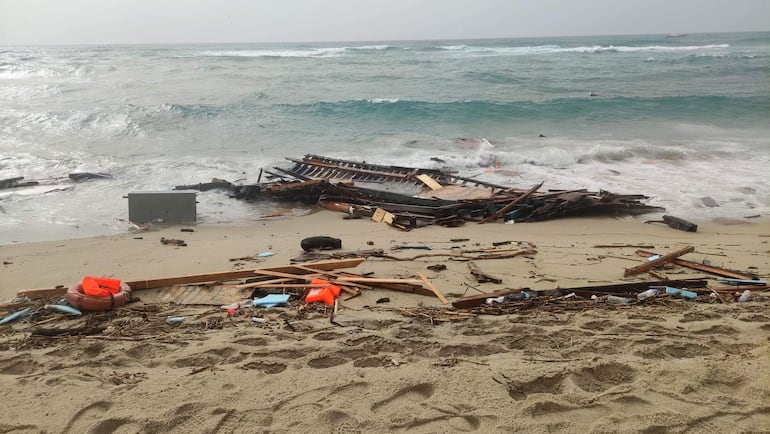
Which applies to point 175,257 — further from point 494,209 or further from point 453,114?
point 453,114

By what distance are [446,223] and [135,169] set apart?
10.0 meters

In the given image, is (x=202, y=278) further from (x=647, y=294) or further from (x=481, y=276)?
(x=647, y=294)

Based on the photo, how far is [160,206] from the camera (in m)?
9.68

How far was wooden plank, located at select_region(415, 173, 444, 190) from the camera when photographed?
10.9 meters

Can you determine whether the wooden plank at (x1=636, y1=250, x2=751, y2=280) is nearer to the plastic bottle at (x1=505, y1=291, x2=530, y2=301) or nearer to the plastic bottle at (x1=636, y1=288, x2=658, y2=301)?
the plastic bottle at (x1=636, y1=288, x2=658, y2=301)

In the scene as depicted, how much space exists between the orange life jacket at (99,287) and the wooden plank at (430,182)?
22.4 feet

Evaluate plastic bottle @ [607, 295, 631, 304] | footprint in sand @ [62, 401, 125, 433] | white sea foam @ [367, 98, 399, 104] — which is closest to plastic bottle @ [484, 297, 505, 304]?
plastic bottle @ [607, 295, 631, 304]

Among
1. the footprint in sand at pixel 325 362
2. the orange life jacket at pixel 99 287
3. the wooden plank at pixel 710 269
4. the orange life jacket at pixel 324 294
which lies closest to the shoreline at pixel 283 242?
the wooden plank at pixel 710 269

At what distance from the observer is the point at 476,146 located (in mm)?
17938

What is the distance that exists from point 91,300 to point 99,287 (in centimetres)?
28

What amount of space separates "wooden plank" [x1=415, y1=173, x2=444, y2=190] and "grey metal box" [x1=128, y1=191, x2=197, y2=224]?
4840 millimetres

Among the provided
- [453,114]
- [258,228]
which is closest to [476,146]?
[453,114]

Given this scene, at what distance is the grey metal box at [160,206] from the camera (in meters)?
9.62

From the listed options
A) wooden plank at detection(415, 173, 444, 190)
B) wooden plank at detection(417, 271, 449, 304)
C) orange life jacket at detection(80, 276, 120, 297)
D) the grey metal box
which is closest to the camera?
orange life jacket at detection(80, 276, 120, 297)
